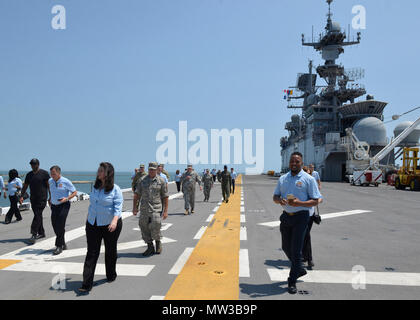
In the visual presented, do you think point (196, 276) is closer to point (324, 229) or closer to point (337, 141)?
point (324, 229)

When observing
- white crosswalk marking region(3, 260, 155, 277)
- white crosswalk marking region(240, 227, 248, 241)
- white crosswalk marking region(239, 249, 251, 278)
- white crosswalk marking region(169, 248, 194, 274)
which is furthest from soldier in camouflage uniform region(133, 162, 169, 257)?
white crosswalk marking region(240, 227, 248, 241)

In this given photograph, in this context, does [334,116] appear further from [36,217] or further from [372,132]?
[36,217]

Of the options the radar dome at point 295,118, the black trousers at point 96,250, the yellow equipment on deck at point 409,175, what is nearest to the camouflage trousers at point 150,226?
the black trousers at point 96,250

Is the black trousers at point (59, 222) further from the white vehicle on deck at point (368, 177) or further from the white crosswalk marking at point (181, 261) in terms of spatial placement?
the white vehicle on deck at point (368, 177)

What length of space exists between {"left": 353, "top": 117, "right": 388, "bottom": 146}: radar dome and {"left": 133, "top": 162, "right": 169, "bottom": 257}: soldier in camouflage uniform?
45.2m

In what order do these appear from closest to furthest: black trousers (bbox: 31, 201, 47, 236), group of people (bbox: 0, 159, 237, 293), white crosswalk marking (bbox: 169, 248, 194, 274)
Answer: group of people (bbox: 0, 159, 237, 293) < white crosswalk marking (bbox: 169, 248, 194, 274) < black trousers (bbox: 31, 201, 47, 236)

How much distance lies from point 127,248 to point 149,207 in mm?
1228

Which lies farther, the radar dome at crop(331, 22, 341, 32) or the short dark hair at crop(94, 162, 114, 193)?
the radar dome at crop(331, 22, 341, 32)

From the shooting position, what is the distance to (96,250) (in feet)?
13.4

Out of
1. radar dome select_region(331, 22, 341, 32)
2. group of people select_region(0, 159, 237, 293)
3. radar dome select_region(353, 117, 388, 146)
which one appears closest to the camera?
group of people select_region(0, 159, 237, 293)

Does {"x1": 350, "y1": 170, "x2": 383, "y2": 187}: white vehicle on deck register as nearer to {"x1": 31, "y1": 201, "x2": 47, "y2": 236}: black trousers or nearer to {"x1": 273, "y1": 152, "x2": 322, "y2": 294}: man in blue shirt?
{"x1": 273, "y1": 152, "x2": 322, "y2": 294}: man in blue shirt

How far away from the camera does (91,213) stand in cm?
409

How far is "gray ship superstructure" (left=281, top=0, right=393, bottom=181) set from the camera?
1737 inches

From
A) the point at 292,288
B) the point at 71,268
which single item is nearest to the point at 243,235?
the point at 292,288
